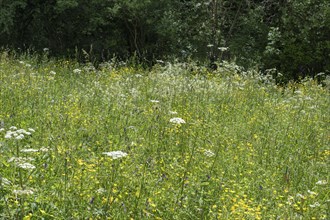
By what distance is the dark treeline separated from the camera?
37.5 feet

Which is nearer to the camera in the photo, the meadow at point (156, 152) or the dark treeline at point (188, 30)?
the meadow at point (156, 152)

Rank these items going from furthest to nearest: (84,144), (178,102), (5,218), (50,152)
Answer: (178,102) → (84,144) → (50,152) → (5,218)

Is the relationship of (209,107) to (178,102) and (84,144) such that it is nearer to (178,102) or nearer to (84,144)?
(178,102)

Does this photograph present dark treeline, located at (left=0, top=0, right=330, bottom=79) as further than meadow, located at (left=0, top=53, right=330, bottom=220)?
Yes

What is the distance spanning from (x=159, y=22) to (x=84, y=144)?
7779 mm

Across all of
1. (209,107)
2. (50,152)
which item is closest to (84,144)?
(50,152)

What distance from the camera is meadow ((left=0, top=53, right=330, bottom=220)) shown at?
9.86ft

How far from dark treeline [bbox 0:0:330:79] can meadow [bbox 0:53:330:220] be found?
13.4ft

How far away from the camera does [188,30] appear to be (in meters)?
12.4

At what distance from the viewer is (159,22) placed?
11.5 metres

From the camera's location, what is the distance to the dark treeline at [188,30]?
11.4 m

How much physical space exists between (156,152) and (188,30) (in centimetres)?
860

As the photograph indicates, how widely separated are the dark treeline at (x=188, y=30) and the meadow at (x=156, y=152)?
4.08 meters

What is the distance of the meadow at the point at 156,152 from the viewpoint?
301 cm
